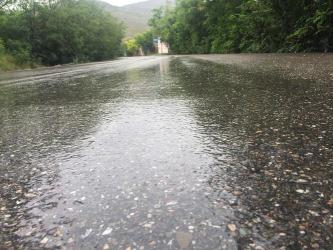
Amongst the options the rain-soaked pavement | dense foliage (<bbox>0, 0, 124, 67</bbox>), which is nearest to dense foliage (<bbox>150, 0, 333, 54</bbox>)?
the rain-soaked pavement

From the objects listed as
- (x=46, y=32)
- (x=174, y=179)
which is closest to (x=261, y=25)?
(x=46, y=32)

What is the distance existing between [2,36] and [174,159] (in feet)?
146

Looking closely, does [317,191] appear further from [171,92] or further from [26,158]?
[171,92]

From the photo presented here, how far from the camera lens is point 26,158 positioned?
3.89 m

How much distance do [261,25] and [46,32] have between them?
30749 millimetres

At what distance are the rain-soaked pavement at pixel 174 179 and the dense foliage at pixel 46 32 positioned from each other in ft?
115

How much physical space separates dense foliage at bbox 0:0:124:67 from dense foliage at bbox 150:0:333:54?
19285 millimetres

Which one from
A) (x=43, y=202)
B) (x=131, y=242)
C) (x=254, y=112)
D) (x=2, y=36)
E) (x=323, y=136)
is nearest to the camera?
(x=131, y=242)

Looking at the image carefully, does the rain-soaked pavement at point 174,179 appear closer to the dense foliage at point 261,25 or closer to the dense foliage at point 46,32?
the dense foliage at point 261,25

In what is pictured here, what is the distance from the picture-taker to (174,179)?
9.75ft

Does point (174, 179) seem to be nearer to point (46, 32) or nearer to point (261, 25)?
point (261, 25)

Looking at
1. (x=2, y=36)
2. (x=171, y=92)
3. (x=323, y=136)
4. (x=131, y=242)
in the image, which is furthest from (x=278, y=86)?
(x=2, y=36)

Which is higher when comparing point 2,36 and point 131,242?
point 2,36

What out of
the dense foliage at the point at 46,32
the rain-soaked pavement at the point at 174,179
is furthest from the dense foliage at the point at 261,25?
the dense foliage at the point at 46,32
